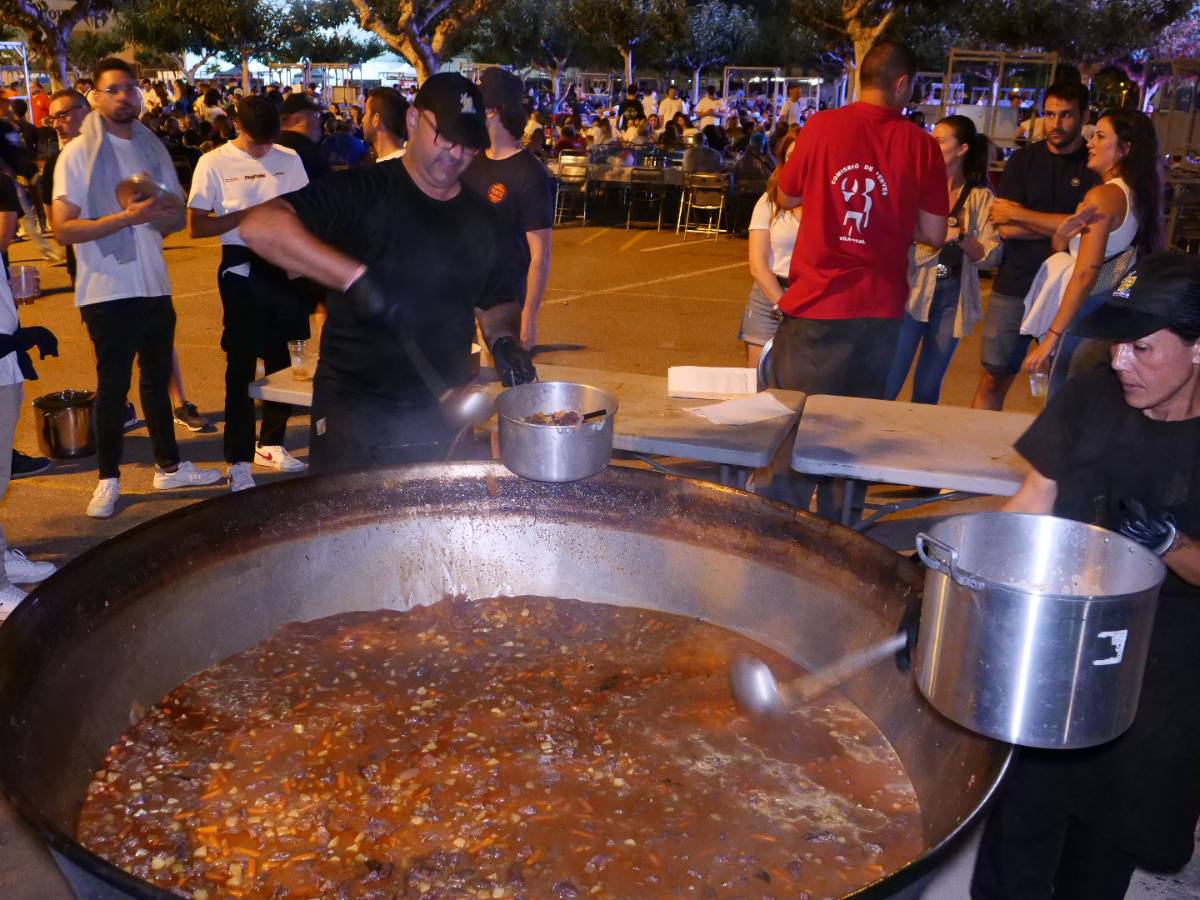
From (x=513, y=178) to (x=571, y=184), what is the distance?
460 inches

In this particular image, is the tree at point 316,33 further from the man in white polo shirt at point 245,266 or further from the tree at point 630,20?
the man in white polo shirt at point 245,266

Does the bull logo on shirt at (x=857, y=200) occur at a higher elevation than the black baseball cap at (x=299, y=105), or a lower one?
lower

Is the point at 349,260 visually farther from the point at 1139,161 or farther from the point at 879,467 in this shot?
the point at 1139,161

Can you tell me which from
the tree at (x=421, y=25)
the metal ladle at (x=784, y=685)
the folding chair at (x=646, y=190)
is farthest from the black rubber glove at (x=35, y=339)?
the tree at (x=421, y=25)

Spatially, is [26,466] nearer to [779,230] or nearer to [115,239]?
[115,239]

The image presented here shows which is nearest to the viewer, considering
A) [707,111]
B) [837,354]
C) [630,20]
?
[837,354]

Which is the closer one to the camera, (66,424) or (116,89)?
(116,89)

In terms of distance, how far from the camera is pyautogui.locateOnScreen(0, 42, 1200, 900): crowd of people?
2459mm

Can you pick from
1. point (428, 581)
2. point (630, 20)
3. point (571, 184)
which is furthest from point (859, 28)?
point (428, 581)

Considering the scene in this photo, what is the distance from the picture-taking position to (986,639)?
1.77 metres

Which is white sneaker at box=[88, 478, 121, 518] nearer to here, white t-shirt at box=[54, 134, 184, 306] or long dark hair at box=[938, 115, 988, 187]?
white t-shirt at box=[54, 134, 184, 306]

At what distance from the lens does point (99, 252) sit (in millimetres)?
5117

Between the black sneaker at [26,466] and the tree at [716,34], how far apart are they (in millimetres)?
44371

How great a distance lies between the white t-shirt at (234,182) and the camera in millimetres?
5910
